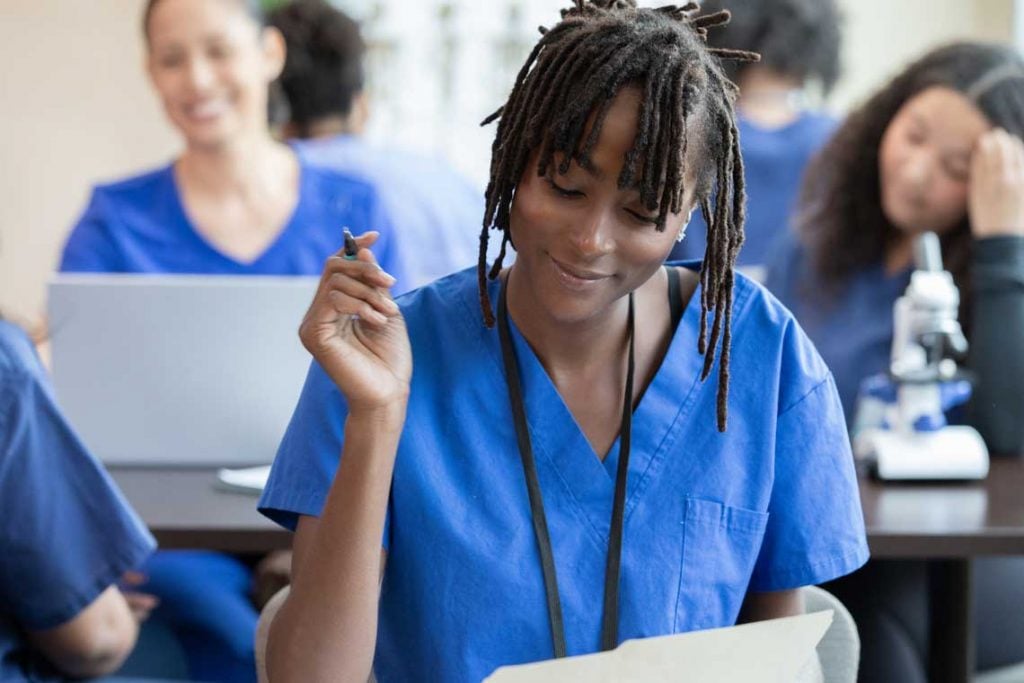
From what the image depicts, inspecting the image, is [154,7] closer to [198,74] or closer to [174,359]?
[198,74]

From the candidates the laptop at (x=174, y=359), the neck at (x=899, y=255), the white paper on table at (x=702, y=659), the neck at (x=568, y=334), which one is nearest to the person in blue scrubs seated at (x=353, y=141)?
the neck at (x=899, y=255)

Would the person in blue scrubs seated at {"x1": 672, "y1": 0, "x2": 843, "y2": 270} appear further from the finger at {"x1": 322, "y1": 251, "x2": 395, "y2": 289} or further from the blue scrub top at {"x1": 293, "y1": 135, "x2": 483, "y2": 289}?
the finger at {"x1": 322, "y1": 251, "x2": 395, "y2": 289}

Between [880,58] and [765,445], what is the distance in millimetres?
3779

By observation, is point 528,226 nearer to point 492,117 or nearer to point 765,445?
point 492,117

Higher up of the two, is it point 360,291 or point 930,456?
point 360,291

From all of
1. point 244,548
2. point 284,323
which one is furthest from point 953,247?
point 244,548

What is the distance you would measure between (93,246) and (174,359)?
2.67ft

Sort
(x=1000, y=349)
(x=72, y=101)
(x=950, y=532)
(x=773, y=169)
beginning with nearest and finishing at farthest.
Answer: (x=950, y=532), (x=1000, y=349), (x=773, y=169), (x=72, y=101)

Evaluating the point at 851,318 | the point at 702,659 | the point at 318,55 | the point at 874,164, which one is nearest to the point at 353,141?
the point at 318,55

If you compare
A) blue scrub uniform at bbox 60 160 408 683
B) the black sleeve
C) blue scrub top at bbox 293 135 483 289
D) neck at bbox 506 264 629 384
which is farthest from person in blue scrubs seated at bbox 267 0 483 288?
neck at bbox 506 264 629 384

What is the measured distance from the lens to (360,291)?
1.12 metres

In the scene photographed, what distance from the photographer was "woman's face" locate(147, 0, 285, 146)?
2.78 m

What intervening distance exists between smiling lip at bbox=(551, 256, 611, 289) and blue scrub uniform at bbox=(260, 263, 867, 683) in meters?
0.12

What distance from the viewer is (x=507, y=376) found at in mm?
1245
